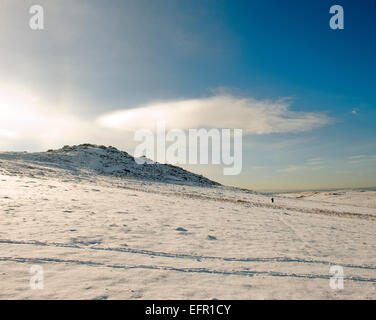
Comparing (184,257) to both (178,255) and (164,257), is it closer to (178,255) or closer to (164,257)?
(178,255)

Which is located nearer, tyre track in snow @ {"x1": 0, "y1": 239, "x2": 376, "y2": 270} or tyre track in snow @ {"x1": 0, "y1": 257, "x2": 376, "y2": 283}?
tyre track in snow @ {"x1": 0, "y1": 257, "x2": 376, "y2": 283}

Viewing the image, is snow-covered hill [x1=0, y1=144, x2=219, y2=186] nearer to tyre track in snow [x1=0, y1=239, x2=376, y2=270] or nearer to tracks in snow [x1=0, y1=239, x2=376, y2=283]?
tyre track in snow [x1=0, y1=239, x2=376, y2=270]

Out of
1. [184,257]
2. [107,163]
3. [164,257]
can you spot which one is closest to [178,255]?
[184,257]

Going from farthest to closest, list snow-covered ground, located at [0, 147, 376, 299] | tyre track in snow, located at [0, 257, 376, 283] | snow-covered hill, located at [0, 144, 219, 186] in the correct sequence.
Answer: snow-covered hill, located at [0, 144, 219, 186]
tyre track in snow, located at [0, 257, 376, 283]
snow-covered ground, located at [0, 147, 376, 299]

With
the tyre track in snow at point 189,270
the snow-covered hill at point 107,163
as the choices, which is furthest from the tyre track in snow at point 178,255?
the snow-covered hill at point 107,163

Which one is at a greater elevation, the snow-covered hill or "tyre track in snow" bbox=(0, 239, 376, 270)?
the snow-covered hill

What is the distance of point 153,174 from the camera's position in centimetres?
5462

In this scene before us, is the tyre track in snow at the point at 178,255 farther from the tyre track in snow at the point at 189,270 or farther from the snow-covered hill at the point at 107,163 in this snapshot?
the snow-covered hill at the point at 107,163

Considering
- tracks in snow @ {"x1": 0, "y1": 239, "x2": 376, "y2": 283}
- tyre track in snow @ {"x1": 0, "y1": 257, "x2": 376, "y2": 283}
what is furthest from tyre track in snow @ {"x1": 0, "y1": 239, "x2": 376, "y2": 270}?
tyre track in snow @ {"x1": 0, "y1": 257, "x2": 376, "y2": 283}

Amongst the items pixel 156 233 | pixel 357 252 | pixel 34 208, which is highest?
pixel 34 208

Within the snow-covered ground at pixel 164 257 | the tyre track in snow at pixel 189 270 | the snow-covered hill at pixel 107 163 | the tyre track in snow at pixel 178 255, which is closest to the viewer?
the snow-covered ground at pixel 164 257
